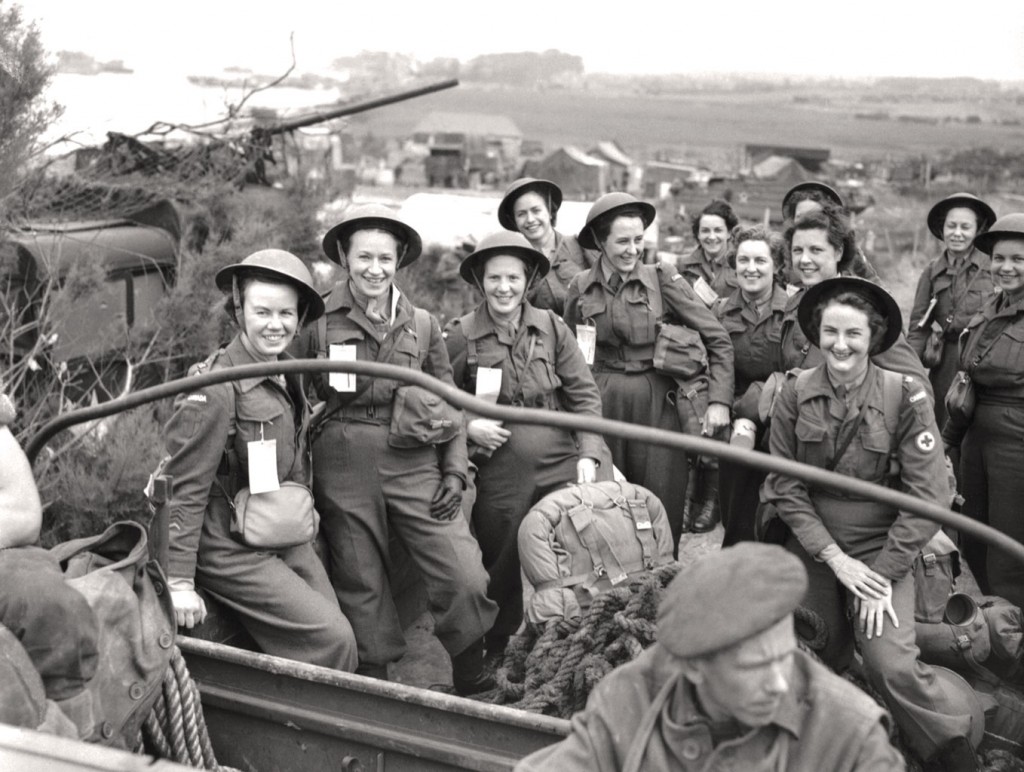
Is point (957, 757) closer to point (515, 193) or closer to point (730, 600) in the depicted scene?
point (730, 600)

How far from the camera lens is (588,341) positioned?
5.71m

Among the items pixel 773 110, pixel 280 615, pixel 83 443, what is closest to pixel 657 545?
pixel 280 615

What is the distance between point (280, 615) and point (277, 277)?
48.7 inches

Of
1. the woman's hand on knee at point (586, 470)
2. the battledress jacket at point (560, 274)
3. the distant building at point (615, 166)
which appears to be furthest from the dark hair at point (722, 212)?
the distant building at point (615, 166)

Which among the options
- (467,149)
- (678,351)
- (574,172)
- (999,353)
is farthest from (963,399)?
(467,149)

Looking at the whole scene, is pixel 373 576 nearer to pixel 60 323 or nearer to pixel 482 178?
pixel 60 323

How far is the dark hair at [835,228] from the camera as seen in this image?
5383 mm

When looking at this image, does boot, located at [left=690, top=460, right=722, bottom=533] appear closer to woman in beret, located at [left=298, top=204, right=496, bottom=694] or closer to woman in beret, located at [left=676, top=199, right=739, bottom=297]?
woman in beret, located at [left=676, top=199, right=739, bottom=297]

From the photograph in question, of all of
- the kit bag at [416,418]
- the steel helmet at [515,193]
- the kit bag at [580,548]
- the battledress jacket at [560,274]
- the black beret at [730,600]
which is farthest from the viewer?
the steel helmet at [515,193]

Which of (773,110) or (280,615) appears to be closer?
(280,615)

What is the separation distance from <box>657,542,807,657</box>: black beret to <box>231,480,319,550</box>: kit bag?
244cm

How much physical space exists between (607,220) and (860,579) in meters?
2.29

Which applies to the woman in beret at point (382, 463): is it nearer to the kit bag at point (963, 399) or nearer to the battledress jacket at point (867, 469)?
the battledress jacket at point (867, 469)

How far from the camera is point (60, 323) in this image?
25.7 feet
